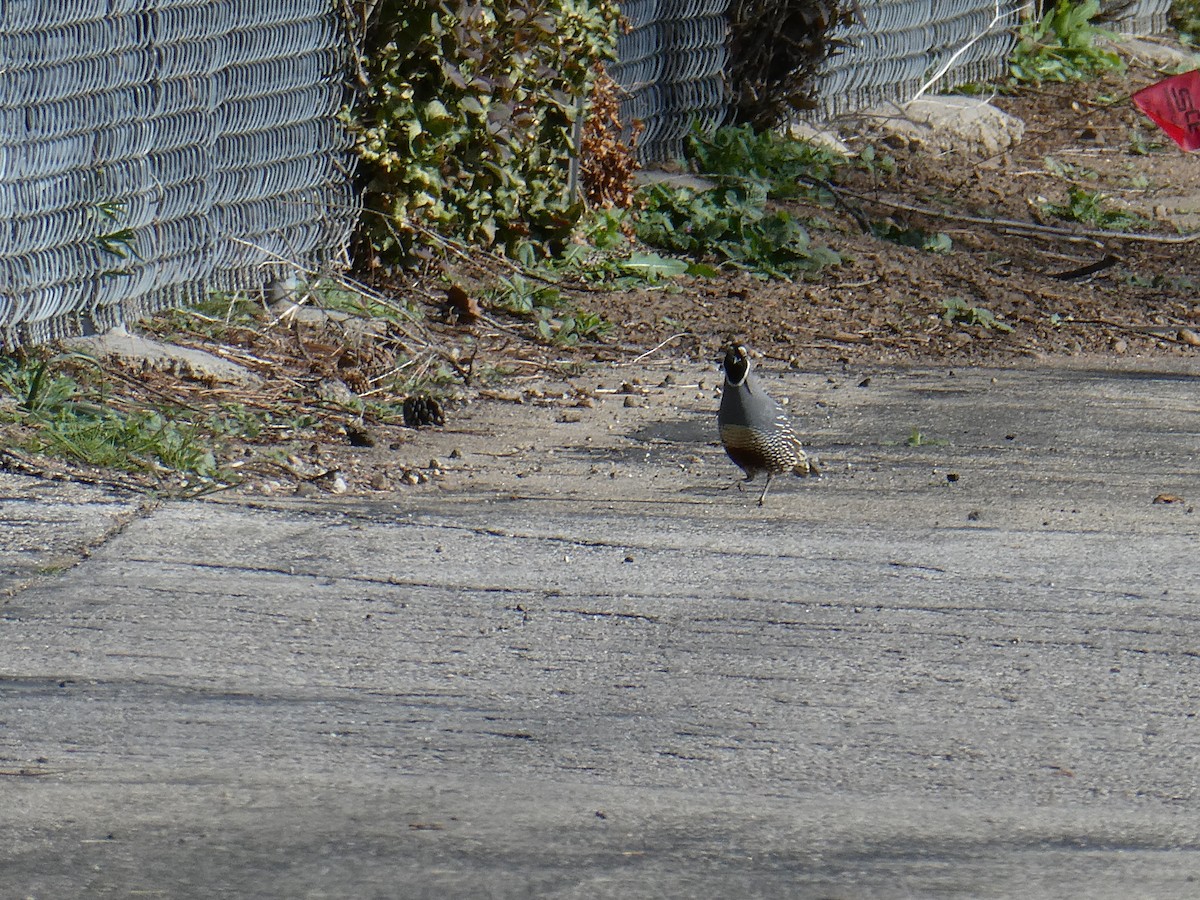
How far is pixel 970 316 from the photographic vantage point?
8.65 meters

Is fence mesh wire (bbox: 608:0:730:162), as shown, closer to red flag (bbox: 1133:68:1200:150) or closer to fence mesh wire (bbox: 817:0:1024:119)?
fence mesh wire (bbox: 817:0:1024:119)

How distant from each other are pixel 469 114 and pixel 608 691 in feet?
16.2

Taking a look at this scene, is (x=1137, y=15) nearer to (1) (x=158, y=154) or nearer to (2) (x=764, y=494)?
(1) (x=158, y=154)

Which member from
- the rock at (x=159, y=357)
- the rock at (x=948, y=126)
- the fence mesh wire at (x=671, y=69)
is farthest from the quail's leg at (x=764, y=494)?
the rock at (x=948, y=126)

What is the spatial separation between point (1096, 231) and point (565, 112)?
3374mm

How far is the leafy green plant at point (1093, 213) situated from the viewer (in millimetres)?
10617

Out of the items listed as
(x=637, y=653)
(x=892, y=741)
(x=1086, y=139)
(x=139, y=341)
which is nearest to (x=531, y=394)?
(x=139, y=341)

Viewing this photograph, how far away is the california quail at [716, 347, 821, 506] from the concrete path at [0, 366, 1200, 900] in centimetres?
16

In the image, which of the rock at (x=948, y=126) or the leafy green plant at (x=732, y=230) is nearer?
the leafy green plant at (x=732, y=230)

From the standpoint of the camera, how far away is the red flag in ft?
29.8

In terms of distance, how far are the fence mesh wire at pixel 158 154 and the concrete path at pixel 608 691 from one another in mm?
1537

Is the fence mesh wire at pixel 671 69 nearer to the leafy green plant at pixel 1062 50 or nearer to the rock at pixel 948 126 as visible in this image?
the rock at pixel 948 126

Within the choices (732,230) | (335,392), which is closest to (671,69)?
(732,230)

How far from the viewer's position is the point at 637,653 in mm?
4203
